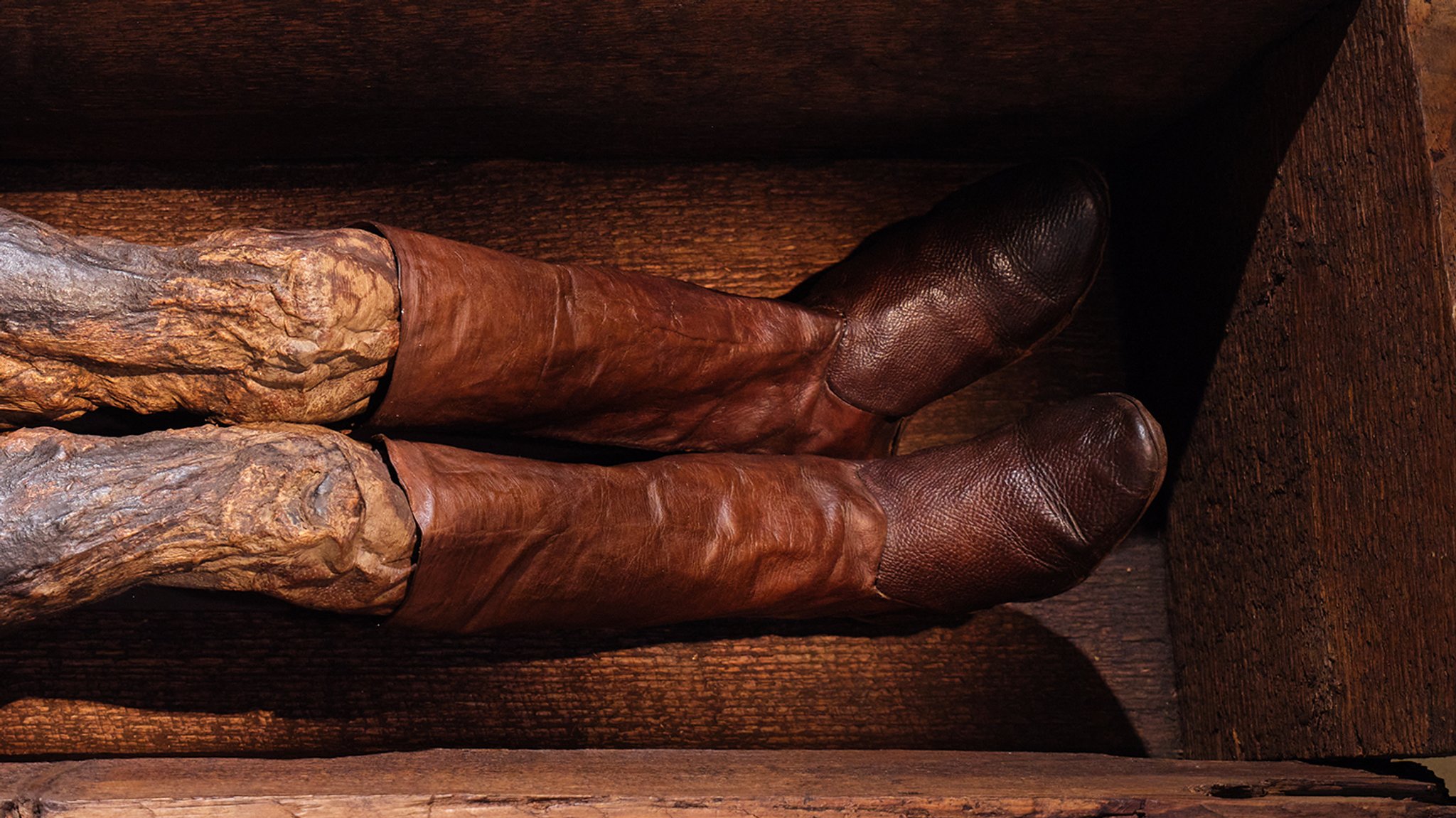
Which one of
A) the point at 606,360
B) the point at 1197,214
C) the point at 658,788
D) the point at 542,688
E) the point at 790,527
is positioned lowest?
the point at 542,688

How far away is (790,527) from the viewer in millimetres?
1311

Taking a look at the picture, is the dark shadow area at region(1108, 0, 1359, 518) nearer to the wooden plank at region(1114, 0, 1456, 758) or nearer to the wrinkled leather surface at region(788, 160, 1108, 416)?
the wooden plank at region(1114, 0, 1456, 758)

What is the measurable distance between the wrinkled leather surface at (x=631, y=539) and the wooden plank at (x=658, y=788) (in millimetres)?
165

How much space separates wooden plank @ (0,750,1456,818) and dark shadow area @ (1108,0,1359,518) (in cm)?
53

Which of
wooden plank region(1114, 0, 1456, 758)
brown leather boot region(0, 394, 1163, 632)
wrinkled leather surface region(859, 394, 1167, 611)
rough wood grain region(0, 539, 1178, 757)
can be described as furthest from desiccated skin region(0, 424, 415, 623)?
wooden plank region(1114, 0, 1456, 758)

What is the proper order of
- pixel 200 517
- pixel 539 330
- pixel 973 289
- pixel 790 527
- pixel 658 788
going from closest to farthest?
pixel 200 517 < pixel 658 788 < pixel 539 330 < pixel 790 527 < pixel 973 289

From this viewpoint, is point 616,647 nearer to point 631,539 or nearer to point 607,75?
point 631,539

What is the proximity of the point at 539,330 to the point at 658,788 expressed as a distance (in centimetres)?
49

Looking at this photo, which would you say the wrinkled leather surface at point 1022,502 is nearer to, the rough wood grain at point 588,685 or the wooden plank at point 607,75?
the rough wood grain at point 588,685

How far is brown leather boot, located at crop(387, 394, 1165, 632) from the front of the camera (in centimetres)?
113

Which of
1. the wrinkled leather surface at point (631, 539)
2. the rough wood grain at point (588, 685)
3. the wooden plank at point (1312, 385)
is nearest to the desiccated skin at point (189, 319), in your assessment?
the wrinkled leather surface at point (631, 539)

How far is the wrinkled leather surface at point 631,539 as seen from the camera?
1086 mm

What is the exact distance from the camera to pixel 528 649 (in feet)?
4.98

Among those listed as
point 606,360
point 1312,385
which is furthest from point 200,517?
point 1312,385
